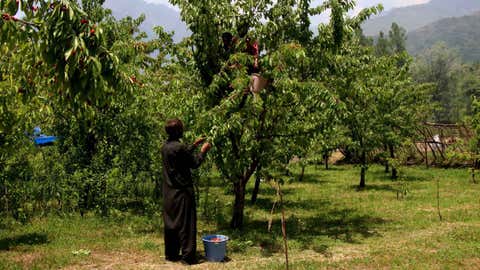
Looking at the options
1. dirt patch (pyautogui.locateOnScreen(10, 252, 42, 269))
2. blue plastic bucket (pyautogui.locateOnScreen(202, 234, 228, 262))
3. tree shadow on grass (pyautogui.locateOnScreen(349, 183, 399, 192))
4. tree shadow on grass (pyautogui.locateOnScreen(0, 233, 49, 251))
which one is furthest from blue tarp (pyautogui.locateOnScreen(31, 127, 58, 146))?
tree shadow on grass (pyautogui.locateOnScreen(349, 183, 399, 192))

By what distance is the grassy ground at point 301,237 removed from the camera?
7.95m

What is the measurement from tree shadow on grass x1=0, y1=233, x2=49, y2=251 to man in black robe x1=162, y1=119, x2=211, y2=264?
3402 mm

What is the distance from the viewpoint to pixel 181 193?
766 cm

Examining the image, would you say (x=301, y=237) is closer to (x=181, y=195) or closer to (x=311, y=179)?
(x=181, y=195)

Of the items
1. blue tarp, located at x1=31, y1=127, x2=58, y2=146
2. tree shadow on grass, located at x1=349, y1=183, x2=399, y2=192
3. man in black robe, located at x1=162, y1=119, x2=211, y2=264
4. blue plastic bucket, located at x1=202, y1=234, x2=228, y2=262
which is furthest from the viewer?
tree shadow on grass, located at x1=349, y1=183, x2=399, y2=192

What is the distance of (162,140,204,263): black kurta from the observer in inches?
301

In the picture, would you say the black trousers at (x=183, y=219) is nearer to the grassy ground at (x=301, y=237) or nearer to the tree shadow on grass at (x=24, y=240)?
the grassy ground at (x=301, y=237)

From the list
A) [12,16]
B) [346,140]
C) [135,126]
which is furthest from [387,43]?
[12,16]

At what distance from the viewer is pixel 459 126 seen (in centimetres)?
2564

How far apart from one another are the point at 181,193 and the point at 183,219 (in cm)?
43

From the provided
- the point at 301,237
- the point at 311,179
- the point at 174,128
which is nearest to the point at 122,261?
the point at 174,128

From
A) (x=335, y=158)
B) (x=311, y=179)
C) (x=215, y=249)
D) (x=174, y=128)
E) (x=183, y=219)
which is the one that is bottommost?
(x=215, y=249)

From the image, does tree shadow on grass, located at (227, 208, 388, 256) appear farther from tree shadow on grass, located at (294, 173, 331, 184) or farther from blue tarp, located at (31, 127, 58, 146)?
tree shadow on grass, located at (294, 173, 331, 184)

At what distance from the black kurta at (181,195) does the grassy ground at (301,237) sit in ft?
1.56
